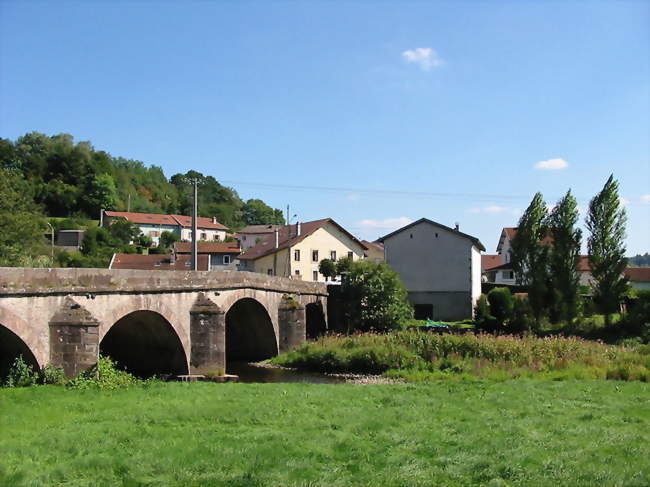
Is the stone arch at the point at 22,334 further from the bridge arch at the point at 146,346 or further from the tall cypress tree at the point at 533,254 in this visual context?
the tall cypress tree at the point at 533,254

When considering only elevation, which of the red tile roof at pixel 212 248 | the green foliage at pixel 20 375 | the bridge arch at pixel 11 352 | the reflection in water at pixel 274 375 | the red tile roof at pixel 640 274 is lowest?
the reflection in water at pixel 274 375

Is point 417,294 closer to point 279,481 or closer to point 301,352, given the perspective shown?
point 301,352

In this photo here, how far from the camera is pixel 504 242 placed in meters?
78.2

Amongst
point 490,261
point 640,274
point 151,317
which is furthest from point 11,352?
point 490,261

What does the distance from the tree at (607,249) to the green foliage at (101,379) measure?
92.9 ft

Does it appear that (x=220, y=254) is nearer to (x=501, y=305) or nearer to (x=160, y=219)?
(x=160, y=219)

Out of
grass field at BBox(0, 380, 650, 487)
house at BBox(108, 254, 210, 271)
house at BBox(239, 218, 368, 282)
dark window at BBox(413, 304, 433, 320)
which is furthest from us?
house at BBox(108, 254, 210, 271)

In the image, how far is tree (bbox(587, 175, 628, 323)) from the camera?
3581 cm

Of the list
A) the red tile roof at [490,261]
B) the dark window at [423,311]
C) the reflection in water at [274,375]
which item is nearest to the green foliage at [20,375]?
the reflection in water at [274,375]

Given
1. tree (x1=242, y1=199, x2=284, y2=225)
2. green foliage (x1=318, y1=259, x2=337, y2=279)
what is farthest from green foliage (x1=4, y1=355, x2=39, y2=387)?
tree (x1=242, y1=199, x2=284, y2=225)

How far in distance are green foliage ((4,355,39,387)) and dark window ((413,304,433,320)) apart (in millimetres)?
34321

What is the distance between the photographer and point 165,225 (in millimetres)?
108188

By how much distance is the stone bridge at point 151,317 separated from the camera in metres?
14.7

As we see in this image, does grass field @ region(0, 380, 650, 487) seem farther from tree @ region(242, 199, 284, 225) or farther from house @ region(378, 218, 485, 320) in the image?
tree @ region(242, 199, 284, 225)
